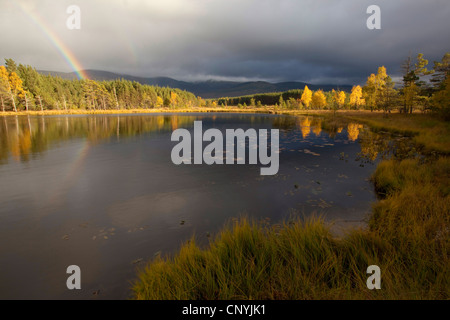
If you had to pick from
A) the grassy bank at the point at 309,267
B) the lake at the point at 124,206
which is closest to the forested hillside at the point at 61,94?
the lake at the point at 124,206

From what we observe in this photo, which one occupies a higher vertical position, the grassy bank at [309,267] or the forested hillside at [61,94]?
the forested hillside at [61,94]

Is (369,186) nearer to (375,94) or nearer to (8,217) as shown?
(8,217)

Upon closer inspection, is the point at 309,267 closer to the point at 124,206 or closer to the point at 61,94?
the point at 124,206

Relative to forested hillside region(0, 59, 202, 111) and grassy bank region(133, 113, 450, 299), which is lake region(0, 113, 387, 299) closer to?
grassy bank region(133, 113, 450, 299)

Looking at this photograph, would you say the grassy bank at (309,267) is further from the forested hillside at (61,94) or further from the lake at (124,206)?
the forested hillside at (61,94)

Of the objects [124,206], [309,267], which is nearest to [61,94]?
[124,206]

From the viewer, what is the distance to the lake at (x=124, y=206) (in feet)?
21.0

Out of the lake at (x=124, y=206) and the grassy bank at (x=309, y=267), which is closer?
the grassy bank at (x=309, y=267)

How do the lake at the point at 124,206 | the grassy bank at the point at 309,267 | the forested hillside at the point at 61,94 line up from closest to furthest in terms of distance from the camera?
the grassy bank at the point at 309,267
the lake at the point at 124,206
the forested hillside at the point at 61,94
